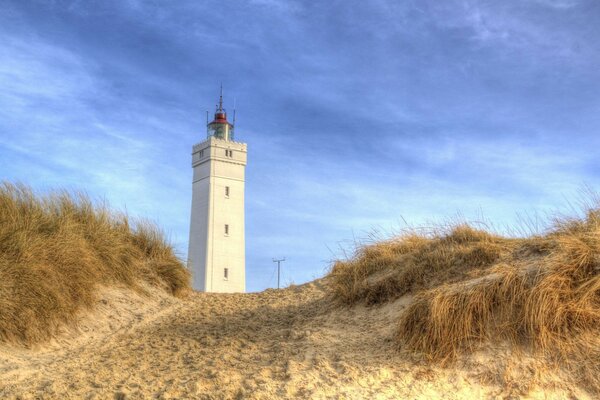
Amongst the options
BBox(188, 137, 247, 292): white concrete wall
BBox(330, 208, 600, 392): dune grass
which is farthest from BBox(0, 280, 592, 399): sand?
BBox(188, 137, 247, 292): white concrete wall

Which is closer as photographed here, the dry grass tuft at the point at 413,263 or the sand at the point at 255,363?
the sand at the point at 255,363

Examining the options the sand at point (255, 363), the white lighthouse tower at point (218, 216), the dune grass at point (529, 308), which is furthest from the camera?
the white lighthouse tower at point (218, 216)

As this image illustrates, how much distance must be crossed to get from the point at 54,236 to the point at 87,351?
6.48 ft

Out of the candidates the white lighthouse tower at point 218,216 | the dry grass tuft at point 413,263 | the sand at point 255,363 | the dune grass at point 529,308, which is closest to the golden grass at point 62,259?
the sand at point 255,363

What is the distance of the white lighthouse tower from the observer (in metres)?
32.9

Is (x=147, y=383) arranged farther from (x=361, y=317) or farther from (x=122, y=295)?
(x=122, y=295)

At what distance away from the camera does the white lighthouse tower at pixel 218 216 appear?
32938mm

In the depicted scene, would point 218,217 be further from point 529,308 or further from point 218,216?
point 529,308

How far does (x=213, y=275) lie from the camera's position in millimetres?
32719

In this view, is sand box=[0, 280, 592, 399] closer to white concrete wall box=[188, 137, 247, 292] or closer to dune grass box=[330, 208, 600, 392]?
dune grass box=[330, 208, 600, 392]

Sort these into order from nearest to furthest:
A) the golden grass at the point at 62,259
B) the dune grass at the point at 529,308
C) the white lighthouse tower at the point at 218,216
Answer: the dune grass at the point at 529,308 < the golden grass at the point at 62,259 < the white lighthouse tower at the point at 218,216

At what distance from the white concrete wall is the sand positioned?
22.8 m

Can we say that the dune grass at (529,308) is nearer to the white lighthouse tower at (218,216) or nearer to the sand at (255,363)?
the sand at (255,363)

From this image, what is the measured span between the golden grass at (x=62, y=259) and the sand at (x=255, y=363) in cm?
37
